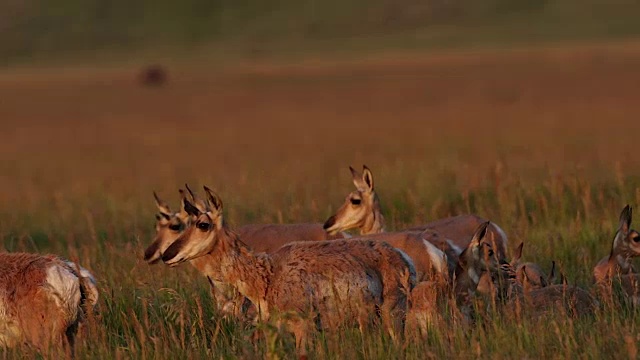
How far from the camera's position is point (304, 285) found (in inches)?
281

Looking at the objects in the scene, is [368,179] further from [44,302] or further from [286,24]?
[286,24]

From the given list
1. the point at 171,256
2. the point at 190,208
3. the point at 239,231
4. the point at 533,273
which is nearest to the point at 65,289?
the point at 171,256

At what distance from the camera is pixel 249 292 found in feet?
24.1

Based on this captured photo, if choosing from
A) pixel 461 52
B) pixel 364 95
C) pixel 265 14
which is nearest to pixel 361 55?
pixel 461 52

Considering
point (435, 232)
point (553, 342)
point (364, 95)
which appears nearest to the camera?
point (553, 342)

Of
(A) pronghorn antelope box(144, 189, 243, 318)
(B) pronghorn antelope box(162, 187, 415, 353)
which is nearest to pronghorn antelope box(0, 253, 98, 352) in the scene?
(B) pronghorn antelope box(162, 187, 415, 353)

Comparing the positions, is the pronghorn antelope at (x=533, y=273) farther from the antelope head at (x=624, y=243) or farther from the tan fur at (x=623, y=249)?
the antelope head at (x=624, y=243)

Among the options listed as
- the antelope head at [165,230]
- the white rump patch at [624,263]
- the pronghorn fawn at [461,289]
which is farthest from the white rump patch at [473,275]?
the antelope head at [165,230]

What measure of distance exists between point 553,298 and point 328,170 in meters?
12.3

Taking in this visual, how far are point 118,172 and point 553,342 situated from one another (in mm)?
19256

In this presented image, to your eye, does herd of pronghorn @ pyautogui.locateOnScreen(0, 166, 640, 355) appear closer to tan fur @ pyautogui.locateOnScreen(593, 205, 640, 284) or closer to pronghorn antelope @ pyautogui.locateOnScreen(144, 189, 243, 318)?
pronghorn antelope @ pyautogui.locateOnScreen(144, 189, 243, 318)

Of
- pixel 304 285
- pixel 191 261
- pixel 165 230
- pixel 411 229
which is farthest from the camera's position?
pixel 411 229

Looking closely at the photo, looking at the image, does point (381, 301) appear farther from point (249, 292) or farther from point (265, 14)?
point (265, 14)

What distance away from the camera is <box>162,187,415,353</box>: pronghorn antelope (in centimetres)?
703
